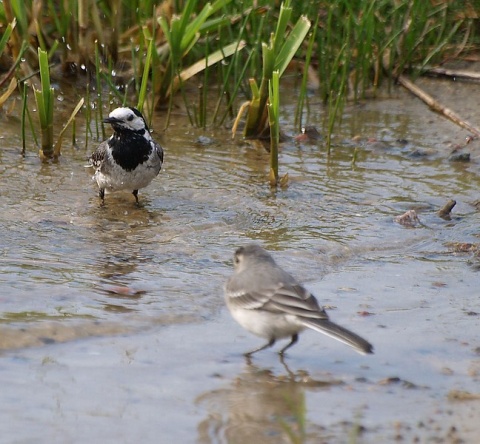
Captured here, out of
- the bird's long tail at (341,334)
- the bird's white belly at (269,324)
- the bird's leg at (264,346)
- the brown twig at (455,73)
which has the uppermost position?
the bird's long tail at (341,334)

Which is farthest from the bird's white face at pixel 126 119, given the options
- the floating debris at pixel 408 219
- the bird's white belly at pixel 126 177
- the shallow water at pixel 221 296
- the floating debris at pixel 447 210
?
the floating debris at pixel 447 210

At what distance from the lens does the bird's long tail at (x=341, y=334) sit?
4.27 meters

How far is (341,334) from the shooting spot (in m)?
4.34

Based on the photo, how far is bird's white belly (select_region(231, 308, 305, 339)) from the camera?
4652 mm

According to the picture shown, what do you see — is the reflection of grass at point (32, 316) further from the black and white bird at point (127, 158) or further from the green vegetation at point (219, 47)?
the green vegetation at point (219, 47)

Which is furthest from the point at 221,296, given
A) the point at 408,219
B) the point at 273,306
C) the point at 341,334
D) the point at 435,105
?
the point at 435,105

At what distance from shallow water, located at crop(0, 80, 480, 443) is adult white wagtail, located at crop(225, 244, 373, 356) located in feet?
0.61

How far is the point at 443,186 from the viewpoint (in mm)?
8250

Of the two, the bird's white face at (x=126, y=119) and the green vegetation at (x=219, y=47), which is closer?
the bird's white face at (x=126, y=119)

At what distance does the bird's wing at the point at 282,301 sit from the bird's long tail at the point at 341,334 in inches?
1.2

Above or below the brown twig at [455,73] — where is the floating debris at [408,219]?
below

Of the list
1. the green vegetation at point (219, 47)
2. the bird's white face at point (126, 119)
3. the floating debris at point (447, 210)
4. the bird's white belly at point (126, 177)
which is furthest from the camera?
→ the green vegetation at point (219, 47)

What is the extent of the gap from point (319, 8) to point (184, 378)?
7.08m

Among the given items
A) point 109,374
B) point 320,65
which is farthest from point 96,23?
point 109,374
